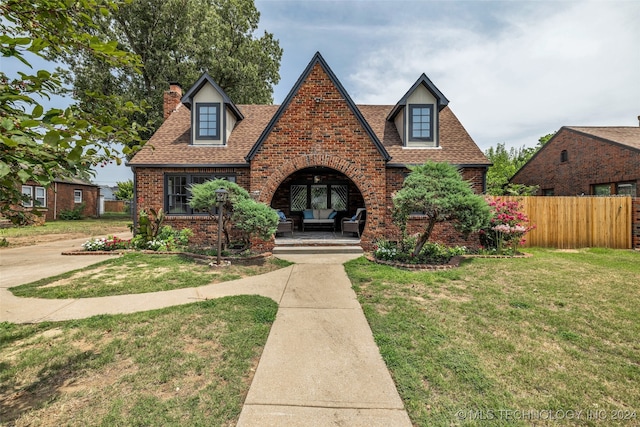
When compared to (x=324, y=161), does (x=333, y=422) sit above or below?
below

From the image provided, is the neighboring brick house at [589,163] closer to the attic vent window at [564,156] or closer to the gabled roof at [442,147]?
the attic vent window at [564,156]

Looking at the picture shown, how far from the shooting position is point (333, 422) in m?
2.46

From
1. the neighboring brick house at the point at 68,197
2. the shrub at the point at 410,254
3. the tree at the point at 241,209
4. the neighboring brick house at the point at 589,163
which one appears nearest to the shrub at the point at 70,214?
the neighboring brick house at the point at 68,197

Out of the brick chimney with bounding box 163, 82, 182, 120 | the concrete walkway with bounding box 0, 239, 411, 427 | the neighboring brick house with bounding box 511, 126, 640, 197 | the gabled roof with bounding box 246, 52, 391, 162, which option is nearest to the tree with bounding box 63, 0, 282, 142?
the brick chimney with bounding box 163, 82, 182, 120

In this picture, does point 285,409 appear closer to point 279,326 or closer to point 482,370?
point 279,326

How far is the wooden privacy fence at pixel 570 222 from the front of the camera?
11.0 meters

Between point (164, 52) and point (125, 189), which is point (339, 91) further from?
point (125, 189)

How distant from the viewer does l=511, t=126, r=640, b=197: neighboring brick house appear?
1373cm

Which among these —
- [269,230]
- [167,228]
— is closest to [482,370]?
[269,230]

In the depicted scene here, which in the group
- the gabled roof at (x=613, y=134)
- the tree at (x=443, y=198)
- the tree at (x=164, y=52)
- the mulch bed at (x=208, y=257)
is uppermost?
the tree at (x=164, y=52)

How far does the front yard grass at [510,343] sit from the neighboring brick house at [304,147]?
4499 millimetres

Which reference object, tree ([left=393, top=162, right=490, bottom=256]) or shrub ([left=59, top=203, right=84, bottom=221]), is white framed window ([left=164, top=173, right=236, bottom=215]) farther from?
shrub ([left=59, top=203, right=84, bottom=221])

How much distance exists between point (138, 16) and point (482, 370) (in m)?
28.5

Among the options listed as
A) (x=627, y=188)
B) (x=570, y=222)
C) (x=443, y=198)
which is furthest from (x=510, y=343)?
(x=627, y=188)
